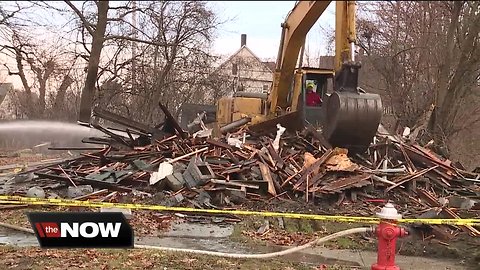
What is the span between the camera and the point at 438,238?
355 inches

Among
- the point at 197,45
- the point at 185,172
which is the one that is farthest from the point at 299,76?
the point at 197,45

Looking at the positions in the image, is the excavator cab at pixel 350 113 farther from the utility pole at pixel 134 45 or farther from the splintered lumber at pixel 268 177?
the utility pole at pixel 134 45

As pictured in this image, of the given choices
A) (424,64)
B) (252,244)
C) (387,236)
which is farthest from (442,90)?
(387,236)

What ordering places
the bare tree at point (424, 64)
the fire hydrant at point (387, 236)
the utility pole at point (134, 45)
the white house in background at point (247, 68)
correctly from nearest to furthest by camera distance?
the fire hydrant at point (387, 236) < the bare tree at point (424, 64) < the utility pole at point (134, 45) < the white house in background at point (247, 68)

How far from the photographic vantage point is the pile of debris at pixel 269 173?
443 inches

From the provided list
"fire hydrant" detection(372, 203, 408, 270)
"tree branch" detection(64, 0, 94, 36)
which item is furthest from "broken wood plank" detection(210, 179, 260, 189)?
"tree branch" detection(64, 0, 94, 36)

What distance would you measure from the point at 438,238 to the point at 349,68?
400cm

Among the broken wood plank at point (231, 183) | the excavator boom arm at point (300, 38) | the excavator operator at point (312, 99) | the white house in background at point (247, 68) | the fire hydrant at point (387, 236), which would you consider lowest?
the broken wood plank at point (231, 183)

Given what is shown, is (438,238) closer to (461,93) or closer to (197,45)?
(461,93)

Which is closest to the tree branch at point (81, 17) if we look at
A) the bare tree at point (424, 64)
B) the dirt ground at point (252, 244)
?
the bare tree at point (424, 64)

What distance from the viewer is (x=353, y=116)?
11.5 meters

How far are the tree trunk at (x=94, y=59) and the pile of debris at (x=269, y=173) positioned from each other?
11.2m

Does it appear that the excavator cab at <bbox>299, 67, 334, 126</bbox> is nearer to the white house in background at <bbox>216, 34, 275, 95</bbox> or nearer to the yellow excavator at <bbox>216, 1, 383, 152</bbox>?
the yellow excavator at <bbox>216, 1, 383, 152</bbox>

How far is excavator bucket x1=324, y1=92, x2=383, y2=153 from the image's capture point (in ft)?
37.4
